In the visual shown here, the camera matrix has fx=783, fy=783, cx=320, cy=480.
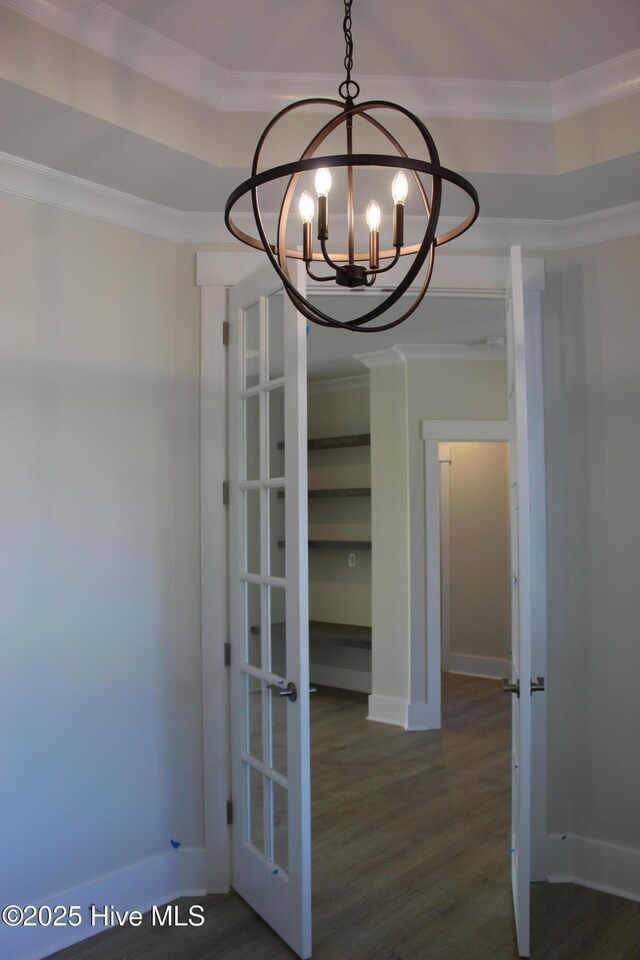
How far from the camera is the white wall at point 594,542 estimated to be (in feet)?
10.1

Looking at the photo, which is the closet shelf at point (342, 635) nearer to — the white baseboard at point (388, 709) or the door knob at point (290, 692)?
the white baseboard at point (388, 709)

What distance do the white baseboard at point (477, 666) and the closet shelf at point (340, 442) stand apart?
230 centimetres

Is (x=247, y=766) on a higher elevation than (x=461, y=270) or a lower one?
lower

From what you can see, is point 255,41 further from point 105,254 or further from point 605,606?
point 605,606

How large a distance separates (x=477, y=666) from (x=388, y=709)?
185cm

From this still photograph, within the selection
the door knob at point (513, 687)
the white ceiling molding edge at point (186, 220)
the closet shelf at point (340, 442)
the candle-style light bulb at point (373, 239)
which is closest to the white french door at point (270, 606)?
the white ceiling molding edge at point (186, 220)

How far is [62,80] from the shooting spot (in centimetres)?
231

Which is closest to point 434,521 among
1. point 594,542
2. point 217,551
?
point 594,542

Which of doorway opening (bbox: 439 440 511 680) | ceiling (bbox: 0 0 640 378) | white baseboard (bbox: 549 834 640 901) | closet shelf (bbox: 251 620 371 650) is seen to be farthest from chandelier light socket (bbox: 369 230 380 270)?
doorway opening (bbox: 439 440 511 680)

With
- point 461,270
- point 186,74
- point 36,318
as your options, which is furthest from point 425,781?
point 186,74

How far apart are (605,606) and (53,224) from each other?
2.54 metres

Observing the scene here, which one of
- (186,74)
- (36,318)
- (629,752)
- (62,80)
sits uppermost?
(186,74)

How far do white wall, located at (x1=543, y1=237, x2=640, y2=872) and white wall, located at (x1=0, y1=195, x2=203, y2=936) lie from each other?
58.2 inches

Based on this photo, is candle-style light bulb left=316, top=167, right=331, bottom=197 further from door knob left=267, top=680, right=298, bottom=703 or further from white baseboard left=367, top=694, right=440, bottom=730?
white baseboard left=367, top=694, right=440, bottom=730
